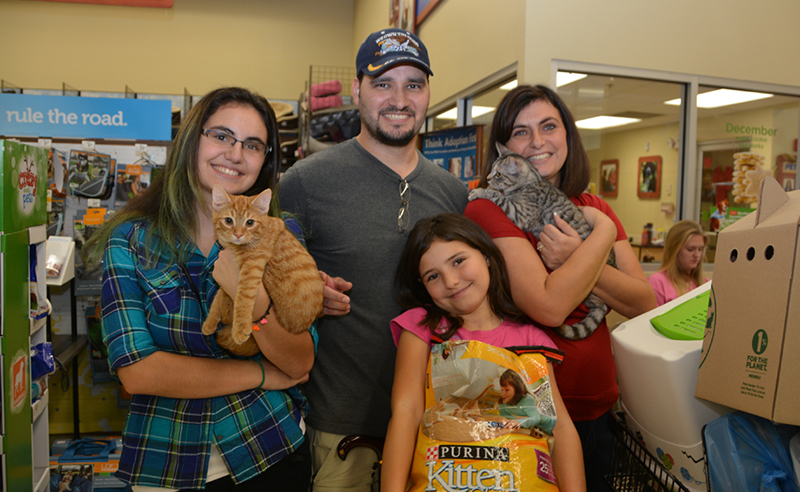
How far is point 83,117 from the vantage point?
11.1 feet

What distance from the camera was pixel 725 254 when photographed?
1.04 meters

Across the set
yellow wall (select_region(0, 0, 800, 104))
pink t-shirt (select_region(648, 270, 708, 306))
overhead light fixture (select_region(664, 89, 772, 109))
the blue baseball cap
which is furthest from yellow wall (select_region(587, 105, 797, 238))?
the blue baseball cap

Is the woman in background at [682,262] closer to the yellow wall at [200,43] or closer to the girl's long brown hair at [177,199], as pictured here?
the yellow wall at [200,43]

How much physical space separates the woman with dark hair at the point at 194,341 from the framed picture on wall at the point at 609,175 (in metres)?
3.70

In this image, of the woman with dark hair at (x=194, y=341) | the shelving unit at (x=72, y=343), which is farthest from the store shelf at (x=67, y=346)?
the woman with dark hair at (x=194, y=341)

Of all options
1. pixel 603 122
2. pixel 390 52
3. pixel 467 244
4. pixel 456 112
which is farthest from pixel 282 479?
pixel 456 112

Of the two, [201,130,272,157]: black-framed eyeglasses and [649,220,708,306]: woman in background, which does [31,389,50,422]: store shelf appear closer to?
[201,130,272,157]: black-framed eyeglasses

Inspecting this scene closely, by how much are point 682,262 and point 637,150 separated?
128 centimetres

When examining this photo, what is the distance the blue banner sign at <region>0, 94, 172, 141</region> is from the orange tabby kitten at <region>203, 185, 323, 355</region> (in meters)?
2.74

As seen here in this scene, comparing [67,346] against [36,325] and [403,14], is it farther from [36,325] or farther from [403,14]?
[403,14]

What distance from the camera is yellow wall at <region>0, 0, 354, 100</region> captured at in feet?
25.6

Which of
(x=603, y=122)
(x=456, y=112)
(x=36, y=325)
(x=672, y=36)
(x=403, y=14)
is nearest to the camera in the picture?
(x=36, y=325)

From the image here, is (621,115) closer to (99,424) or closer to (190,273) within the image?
(190,273)

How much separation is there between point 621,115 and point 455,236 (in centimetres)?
334
